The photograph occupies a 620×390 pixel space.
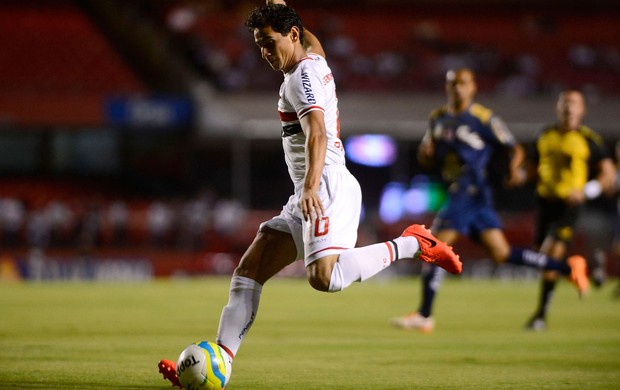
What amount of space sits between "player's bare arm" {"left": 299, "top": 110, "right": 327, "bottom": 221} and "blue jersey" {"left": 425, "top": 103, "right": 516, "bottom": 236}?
469cm

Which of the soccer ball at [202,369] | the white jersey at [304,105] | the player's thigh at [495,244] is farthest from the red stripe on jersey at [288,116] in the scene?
the player's thigh at [495,244]

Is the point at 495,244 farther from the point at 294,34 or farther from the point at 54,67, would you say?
the point at 54,67

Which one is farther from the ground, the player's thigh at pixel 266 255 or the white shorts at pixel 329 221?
the white shorts at pixel 329 221

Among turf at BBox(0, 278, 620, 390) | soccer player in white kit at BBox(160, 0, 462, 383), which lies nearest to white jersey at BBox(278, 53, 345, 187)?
soccer player in white kit at BBox(160, 0, 462, 383)

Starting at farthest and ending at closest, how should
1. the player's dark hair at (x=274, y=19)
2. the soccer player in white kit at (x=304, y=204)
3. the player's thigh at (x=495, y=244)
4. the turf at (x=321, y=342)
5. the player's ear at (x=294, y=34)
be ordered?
the player's thigh at (x=495, y=244) → the turf at (x=321, y=342) → the player's ear at (x=294, y=34) → the player's dark hair at (x=274, y=19) → the soccer player in white kit at (x=304, y=204)

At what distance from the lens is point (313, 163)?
19.4 ft

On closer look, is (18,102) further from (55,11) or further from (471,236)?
(471,236)

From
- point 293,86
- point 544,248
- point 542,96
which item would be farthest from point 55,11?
point 293,86

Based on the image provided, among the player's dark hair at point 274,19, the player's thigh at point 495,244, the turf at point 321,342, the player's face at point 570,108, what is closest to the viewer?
the player's dark hair at point 274,19

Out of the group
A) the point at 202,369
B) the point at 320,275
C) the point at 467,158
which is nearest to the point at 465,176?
the point at 467,158

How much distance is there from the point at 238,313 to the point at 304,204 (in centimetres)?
82

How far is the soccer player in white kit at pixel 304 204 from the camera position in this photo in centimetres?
602

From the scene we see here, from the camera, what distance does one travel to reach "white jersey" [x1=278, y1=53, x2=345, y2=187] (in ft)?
19.9

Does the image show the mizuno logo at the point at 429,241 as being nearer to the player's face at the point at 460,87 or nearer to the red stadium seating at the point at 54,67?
the player's face at the point at 460,87
